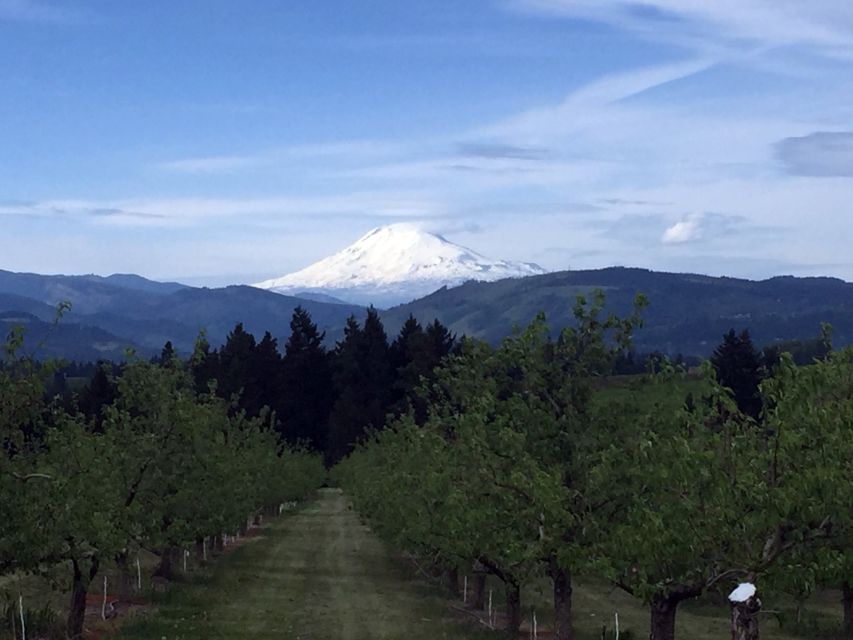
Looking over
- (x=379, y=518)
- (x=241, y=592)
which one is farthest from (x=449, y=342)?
(x=241, y=592)

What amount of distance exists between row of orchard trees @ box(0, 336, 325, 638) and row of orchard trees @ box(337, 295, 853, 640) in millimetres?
8522

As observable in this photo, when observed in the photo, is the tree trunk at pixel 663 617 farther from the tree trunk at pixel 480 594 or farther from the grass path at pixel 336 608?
the tree trunk at pixel 480 594

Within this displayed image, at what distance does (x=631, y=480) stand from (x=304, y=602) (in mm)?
20227

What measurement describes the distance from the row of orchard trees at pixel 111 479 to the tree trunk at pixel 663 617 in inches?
496

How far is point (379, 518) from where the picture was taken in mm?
55375

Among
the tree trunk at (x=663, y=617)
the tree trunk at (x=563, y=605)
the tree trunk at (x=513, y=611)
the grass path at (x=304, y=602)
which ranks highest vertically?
the tree trunk at (x=663, y=617)

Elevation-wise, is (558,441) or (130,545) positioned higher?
(558,441)

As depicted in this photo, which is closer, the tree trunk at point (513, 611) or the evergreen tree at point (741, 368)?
the tree trunk at point (513, 611)

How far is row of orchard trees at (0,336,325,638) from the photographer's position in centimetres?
2422

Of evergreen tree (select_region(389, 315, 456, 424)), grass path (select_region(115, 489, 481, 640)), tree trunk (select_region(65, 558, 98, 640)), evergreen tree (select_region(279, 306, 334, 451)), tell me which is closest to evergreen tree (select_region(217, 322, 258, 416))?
evergreen tree (select_region(279, 306, 334, 451))

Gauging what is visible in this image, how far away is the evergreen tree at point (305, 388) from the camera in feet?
466

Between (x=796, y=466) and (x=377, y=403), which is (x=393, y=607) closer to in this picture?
(x=796, y=466)

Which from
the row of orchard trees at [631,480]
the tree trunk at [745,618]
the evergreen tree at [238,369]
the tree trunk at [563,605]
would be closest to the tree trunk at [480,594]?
the row of orchard trees at [631,480]

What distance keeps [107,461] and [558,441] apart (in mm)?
14786
